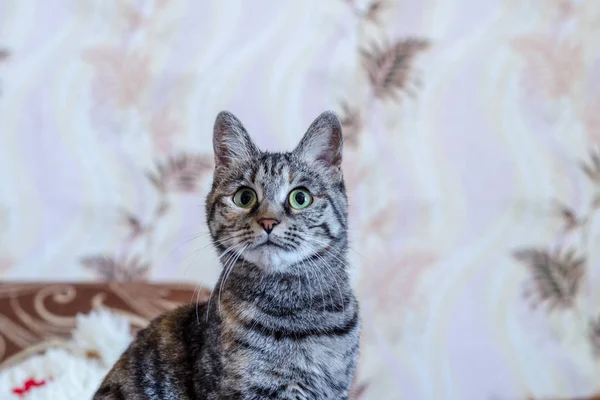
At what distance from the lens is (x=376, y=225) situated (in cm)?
180

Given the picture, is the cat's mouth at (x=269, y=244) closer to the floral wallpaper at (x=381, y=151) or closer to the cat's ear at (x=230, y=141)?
the cat's ear at (x=230, y=141)

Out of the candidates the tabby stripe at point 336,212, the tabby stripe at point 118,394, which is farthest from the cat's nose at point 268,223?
the tabby stripe at point 118,394

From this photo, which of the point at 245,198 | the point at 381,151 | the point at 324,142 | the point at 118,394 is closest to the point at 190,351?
the point at 118,394

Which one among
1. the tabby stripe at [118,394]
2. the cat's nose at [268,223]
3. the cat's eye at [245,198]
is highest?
the cat's eye at [245,198]

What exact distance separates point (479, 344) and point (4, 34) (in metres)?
1.49

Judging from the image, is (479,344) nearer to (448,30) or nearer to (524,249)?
(524,249)

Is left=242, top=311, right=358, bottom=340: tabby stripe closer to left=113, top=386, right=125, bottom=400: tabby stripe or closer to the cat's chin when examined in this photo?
the cat's chin

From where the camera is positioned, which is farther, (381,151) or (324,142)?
(381,151)

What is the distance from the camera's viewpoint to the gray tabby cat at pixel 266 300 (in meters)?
0.83

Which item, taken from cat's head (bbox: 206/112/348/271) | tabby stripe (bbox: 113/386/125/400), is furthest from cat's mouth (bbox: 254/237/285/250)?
tabby stripe (bbox: 113/386/125/400)

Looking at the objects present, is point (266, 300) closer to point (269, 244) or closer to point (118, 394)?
point (269, 244)

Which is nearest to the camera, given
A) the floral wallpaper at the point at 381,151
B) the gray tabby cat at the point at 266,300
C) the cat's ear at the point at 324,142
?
the gray tabby cat at the point at 266,300

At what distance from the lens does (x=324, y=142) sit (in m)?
0.95

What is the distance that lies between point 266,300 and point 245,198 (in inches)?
5.8
